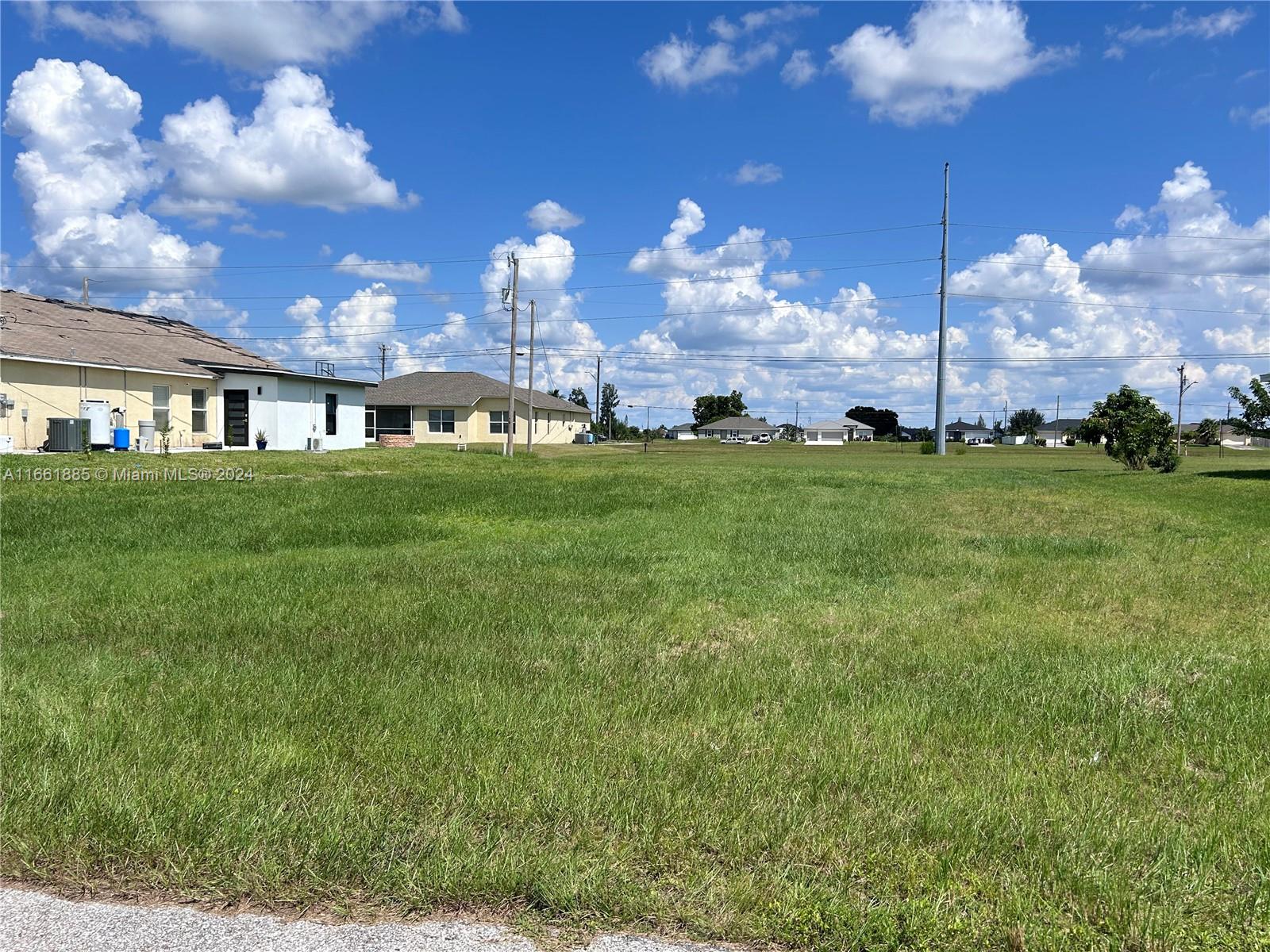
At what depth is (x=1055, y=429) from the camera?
158 metres

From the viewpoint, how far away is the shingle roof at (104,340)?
2594cm

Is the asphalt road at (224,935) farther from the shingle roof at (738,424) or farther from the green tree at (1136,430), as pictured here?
the shingle roof at (738,424)

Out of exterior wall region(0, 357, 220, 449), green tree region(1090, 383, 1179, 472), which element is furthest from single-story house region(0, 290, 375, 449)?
green tree region(1090, 383, 1179, 472)

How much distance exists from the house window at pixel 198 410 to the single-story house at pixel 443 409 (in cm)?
3122

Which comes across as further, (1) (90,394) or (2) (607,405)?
(2) (607,405)

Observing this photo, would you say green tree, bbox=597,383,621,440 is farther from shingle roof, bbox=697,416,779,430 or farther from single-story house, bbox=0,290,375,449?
single-story house, bbox=0,290,375,449

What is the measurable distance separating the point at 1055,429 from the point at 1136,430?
5338 inches

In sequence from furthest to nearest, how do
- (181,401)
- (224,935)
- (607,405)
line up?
1. (607,405)
2. (181,401)
3. (224,935)

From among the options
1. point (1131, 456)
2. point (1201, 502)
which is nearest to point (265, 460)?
point (1201, 502)

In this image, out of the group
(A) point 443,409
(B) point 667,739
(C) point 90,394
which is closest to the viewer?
(B) point 667,739

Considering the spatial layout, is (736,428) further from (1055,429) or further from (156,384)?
(156,384)

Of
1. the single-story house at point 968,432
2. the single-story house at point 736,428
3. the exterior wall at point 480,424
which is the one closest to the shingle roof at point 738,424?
the single-story house at point 736,428

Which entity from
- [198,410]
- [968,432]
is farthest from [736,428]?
[198,410]

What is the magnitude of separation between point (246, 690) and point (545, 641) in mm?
2281
